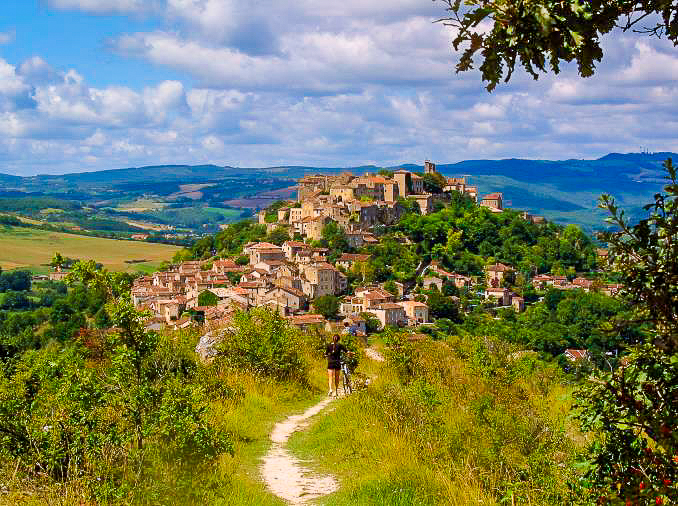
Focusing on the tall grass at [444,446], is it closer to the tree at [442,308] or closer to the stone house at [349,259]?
the tree at [442,308]

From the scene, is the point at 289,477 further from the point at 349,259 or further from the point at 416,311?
the point at 349,259

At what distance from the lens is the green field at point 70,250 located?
400ft

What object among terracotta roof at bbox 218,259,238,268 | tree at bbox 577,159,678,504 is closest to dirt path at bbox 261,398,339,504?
tree at bbox 577,159,678,504

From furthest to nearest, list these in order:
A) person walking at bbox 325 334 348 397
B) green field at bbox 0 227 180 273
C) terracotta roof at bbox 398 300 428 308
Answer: green field at bbox 0 227 180 273, terracotta roof at bbox 398 300 428 308, person walking at bbox 325 334 348 397

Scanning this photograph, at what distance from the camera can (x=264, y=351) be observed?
13.5m

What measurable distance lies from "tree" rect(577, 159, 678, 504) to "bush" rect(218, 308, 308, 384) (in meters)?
9.84

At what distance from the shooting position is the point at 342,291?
255ft

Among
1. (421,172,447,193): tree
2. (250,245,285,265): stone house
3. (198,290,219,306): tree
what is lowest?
(198,290,219,306): tree

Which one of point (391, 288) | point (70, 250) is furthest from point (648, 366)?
point (70, 250)

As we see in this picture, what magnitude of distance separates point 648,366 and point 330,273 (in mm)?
73149

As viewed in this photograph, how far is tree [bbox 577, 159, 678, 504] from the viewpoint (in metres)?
3.29

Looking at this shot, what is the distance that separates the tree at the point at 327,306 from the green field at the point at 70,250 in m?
51.2

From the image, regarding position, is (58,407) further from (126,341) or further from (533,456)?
(533,456)

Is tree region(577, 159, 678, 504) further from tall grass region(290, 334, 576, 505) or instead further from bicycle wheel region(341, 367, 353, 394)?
bicycle wheel region(341, 367, 353, 394)
